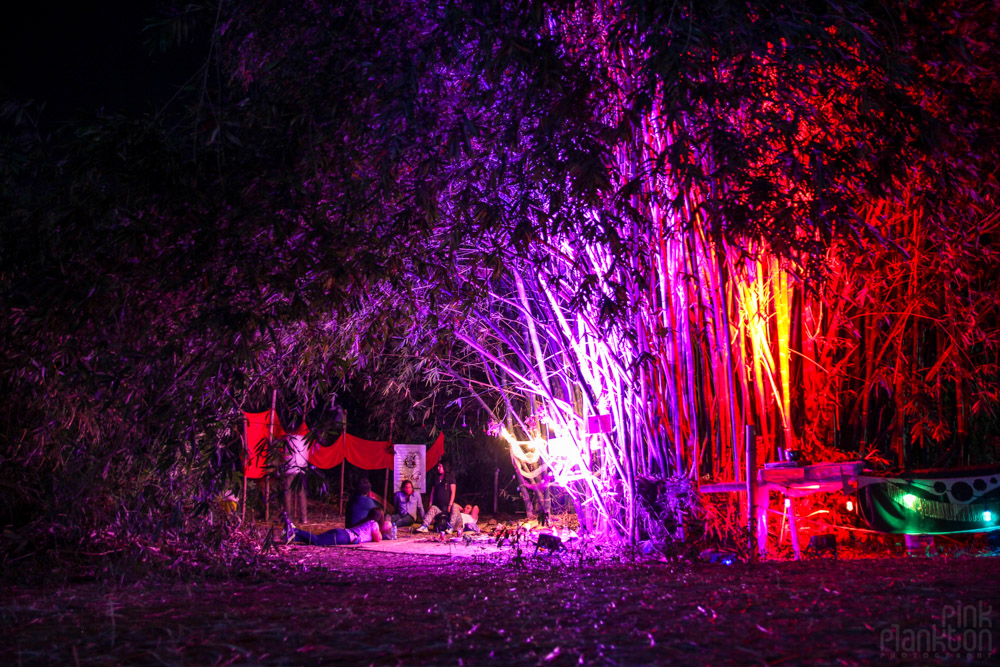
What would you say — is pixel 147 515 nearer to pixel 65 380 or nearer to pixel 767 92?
pixel 65 380

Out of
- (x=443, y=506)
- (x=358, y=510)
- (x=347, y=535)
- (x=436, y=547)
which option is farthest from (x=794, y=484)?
(x=443, y=506)

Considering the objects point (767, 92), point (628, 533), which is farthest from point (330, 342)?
point (767, 92)

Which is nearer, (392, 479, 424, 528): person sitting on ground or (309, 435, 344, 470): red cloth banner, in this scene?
(392, 479, 424, 528): person sitting on ground

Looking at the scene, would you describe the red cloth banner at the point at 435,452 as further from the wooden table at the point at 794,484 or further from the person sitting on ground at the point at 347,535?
the wooden table at the point at 794,484

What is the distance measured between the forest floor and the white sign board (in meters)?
7.83

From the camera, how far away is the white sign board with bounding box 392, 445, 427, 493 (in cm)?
1317

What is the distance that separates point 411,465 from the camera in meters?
13.3

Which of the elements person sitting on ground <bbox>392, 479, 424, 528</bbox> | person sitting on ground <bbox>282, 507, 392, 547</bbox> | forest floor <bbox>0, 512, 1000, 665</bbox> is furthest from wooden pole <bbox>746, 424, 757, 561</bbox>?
person sitting on ground <bbox>392, 479, 424, 528</bbox>

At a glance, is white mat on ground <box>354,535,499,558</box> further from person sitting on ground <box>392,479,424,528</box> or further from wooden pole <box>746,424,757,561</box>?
wooden pole <box>746,424,757,561</box>

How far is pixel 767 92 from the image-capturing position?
4996 mm

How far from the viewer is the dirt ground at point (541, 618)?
2.71m

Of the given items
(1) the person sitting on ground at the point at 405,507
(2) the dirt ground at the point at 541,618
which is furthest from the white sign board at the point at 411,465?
(2) the dirt ground at the point at 541,618

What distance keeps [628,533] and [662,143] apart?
3063 millimetres

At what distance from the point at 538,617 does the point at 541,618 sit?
1.1 inches
